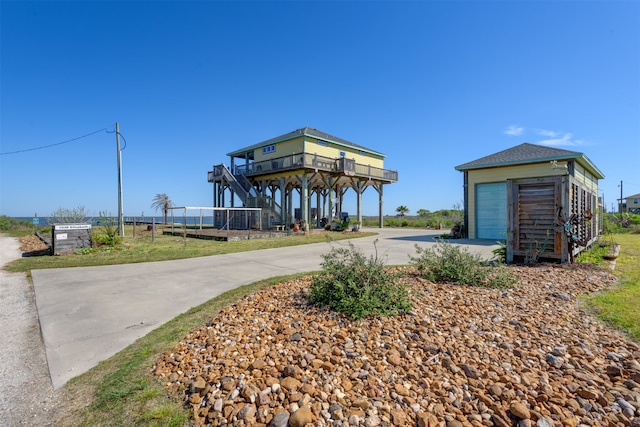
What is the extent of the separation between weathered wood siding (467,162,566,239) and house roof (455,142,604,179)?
34 cm

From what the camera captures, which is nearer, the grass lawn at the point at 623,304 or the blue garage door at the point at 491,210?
the grass lawn at the point at 623,304

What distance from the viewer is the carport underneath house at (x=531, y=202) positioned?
6.59m

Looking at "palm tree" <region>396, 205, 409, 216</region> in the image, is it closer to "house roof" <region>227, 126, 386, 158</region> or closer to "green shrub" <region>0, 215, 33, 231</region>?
"house roof" <region>227, 126, 386, 158</region>

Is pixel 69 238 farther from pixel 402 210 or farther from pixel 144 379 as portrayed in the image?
pixel 402 210

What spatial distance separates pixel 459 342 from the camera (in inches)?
107

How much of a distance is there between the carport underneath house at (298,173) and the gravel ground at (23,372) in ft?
49.6

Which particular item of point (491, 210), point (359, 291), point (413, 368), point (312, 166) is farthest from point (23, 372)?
point (312, 166)

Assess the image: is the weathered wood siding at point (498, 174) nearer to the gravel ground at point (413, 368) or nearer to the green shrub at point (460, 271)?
the green shrub at point (460, 271)

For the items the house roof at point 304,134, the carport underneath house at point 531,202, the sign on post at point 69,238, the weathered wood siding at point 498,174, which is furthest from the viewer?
the house roof at point 304,134

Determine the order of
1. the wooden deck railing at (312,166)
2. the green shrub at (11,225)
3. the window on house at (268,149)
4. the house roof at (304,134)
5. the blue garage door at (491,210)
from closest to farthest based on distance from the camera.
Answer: the blue garage door at (491,210), the wooden deck railing at (312,166), the house roof at (304,134), the window on house at (268,149), the green shrub at (11,225)

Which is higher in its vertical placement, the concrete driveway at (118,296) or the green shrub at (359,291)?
the green shrub at (359,291)

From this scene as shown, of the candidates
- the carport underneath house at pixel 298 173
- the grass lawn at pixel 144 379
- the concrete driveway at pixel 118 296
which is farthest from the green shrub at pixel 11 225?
the grass lawn at pixel 144 379

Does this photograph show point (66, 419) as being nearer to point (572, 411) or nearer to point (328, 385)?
point (328, 385)

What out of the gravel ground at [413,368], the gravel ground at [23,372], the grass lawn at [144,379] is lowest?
the gravel ground at [23,372]
